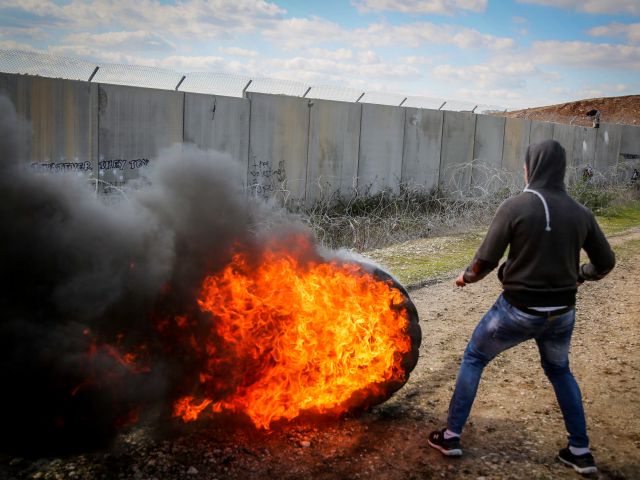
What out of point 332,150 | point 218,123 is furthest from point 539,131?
point 218,123

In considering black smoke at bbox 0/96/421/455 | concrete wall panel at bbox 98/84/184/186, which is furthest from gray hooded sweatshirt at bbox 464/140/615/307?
concrete wall panel at bbox 98/84/184/186

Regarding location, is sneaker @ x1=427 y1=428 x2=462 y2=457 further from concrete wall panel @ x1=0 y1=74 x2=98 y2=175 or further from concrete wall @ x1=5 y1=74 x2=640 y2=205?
concrete wall panel @ x1=0 y1=74 x2=98 y2=175

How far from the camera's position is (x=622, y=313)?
25.4ft

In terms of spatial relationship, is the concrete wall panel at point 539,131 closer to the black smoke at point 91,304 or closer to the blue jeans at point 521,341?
the blue jeans at point 521,341

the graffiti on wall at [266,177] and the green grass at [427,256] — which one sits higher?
the graffiti on wall at [266,177]

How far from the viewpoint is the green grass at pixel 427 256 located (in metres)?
9.41

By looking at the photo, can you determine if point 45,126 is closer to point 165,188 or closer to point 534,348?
point 165,188

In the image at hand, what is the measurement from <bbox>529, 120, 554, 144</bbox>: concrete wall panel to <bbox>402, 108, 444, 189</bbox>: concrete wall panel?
569 centimetres

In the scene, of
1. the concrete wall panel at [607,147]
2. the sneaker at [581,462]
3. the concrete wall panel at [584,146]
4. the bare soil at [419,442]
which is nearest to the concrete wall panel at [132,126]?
A: the bare soil at [419,442]

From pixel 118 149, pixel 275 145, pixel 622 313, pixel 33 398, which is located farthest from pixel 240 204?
pixel 275 145

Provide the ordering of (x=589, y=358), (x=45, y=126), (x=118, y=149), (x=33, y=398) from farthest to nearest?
(x=118, y=149)
(x=45, y=126)
(x=589, y=358)
(x=33, y=398)

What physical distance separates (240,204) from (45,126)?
630 cm

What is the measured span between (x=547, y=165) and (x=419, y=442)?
2120 millimetres

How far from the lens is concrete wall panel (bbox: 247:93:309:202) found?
41.8 ft
